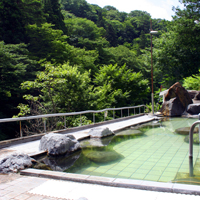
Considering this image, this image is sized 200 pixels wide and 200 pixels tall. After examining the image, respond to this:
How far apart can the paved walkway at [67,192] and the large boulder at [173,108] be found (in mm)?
15471

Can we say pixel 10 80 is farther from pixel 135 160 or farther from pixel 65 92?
pixel 135 160

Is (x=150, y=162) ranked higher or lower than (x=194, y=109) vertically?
A: lower

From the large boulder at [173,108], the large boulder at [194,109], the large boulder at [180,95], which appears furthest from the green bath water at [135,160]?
the large boulder at [180,95]

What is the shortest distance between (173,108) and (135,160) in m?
13.3

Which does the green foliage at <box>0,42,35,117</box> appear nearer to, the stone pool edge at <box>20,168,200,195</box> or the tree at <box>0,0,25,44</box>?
the tree at <box>0,0,25,44</box>

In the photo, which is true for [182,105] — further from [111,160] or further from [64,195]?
[64,195]

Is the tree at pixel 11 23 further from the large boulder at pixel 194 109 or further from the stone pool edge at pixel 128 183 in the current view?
the stone pool edge at pixel 128 183

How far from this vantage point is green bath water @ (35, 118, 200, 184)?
4828mm

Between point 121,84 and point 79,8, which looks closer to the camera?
point 121,84

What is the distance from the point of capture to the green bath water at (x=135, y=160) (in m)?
4.83

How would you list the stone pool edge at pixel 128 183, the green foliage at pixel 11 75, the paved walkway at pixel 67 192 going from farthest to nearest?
the green foliage at pixel 11 75, the stone pool edge at pixel 128 183, the paved walkway at pixel 67 192

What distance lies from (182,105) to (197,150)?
41.5 ft

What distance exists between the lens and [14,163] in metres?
4.71

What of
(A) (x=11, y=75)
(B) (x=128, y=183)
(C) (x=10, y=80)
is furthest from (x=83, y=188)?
(C) (x=10, y=80)
